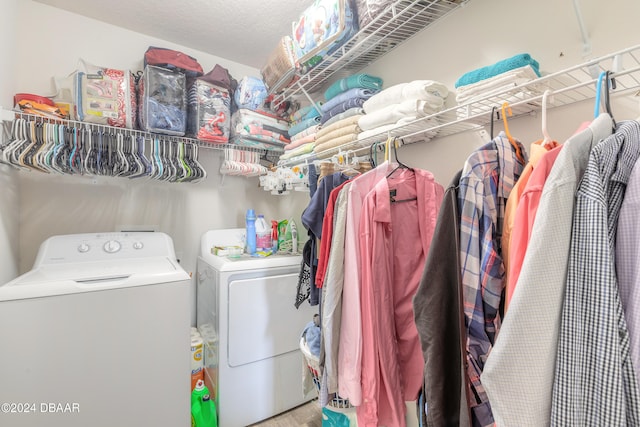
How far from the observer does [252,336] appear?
1702 mm

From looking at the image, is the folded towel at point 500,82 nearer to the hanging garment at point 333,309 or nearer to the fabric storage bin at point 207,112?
the hanging garment at point 333,309

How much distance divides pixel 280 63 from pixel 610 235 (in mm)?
1773

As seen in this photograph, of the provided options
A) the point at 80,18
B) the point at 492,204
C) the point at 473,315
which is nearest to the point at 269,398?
the point at 473,315

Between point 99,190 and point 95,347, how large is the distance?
1189 mm

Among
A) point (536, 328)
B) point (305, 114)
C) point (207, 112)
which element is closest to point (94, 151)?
point (207, 112)

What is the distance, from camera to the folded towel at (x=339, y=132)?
4.77ft

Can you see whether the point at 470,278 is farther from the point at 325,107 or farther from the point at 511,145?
the point at 325,107

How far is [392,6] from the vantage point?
1156mm

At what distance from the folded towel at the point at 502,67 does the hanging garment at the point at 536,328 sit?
60 centimetres

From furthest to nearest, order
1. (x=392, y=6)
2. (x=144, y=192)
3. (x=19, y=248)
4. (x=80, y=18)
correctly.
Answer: (x=144, y=192), (x=80, y=18), (x=19, y=248), (x=392, y=6)

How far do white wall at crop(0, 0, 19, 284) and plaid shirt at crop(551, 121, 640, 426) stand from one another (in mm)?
2161

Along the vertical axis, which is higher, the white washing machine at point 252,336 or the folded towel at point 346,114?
the folded towel at point 346,114

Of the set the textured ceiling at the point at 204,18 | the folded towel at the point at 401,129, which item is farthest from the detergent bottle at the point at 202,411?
the textured ceiling at the point at 204,18

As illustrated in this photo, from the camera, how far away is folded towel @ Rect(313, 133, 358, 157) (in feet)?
4.75
